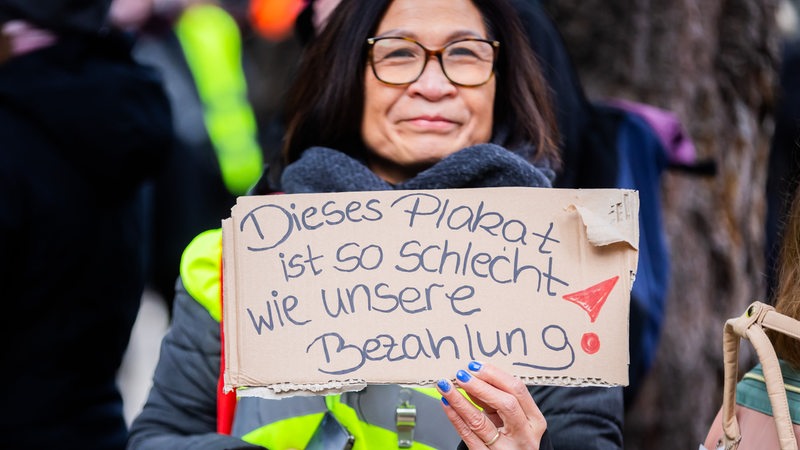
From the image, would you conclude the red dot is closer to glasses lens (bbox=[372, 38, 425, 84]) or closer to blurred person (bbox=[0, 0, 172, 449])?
glasses lens (bbox=[372, 38, 425, 84])

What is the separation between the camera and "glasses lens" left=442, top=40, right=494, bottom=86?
7.72 ft

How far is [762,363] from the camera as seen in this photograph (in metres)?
1.82

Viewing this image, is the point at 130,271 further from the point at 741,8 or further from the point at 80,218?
the point at 741,8

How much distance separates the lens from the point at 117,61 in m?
3.34

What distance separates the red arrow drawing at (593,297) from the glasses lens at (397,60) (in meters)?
0.61

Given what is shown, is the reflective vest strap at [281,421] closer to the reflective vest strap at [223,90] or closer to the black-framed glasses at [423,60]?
the black-framed glasses at [423,60]

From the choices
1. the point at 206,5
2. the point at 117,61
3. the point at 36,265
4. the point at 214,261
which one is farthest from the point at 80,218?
the point at 206,5

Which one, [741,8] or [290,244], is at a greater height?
[741,8]

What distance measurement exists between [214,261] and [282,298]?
14.0 inches

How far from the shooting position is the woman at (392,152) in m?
2.20

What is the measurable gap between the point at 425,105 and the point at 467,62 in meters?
0.13

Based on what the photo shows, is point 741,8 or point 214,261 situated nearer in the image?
point 214,261

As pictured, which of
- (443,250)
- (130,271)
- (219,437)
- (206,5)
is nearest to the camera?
Answer: (443,250)

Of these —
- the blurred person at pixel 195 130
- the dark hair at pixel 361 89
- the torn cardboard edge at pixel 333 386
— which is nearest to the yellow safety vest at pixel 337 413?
the torn cardboard edge at pixel 333 386
